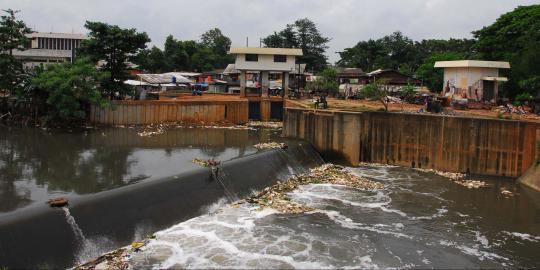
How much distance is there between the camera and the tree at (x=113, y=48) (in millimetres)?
40188

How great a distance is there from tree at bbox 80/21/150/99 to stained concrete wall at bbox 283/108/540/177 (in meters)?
15.7

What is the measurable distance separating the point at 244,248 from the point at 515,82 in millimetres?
38035

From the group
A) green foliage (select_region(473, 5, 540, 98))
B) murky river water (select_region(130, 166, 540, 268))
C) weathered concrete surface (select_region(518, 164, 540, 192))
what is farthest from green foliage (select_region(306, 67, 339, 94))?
murky river water (select_region(130, 166, 540, 268))

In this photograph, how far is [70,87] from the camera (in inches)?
1411

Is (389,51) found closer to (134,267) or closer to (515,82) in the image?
(515,82)

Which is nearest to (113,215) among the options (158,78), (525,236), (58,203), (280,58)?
(58,203)

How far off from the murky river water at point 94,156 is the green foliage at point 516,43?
23.6m

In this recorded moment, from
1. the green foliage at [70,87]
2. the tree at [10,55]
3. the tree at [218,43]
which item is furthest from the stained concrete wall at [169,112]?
the tree at [218,43]

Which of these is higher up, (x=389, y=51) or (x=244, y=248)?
(x=389, y=51)

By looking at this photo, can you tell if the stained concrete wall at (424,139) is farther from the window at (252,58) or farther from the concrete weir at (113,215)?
the window at (252,58)

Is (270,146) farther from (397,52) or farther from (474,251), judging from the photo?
(397,52)

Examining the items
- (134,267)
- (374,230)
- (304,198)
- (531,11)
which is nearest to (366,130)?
(304,198)

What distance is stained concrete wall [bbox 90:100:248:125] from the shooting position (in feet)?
130

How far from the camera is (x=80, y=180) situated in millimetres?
21125
